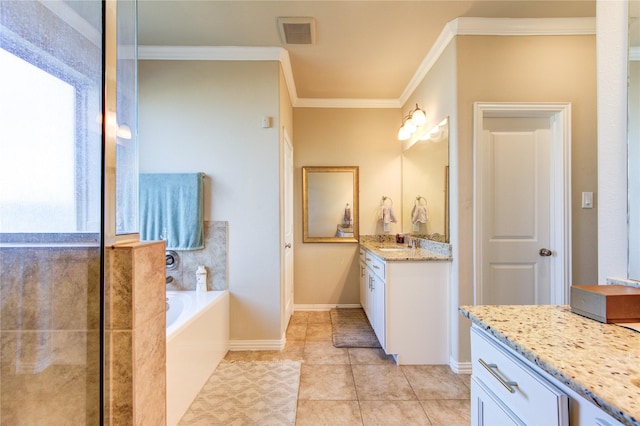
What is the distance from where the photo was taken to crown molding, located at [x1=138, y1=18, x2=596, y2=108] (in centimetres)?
204

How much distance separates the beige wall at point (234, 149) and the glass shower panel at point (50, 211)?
171 centimetres

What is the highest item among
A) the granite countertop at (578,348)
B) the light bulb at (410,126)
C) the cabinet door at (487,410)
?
the light bulb at (410,126)

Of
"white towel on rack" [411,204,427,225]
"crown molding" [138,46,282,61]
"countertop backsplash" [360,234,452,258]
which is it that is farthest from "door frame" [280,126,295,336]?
"white towel on rack" [411,204,427,225]

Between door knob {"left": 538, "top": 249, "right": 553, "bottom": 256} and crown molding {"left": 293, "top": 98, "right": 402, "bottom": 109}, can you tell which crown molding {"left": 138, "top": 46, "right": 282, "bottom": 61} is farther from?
door knob {"left": 538, "top": 249, "right": 553, "bottom": 256}

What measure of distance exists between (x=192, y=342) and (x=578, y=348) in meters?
1.91

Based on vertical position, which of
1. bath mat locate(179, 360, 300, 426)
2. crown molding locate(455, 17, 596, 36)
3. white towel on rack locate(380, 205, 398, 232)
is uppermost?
crown molding locate(455, 17, 596, 36)

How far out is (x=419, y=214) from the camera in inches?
114

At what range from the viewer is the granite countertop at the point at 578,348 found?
19.6 inches

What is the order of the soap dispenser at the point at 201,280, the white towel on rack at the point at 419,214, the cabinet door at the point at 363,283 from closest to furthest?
the soap dispenser at the point at 201,280, the white towel on rack at the point at 419,214, the cabinet door at the point at 363,283

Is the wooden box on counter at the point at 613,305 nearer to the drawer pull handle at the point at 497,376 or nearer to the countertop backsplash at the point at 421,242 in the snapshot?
the drawer pull handle at the point at 497,376

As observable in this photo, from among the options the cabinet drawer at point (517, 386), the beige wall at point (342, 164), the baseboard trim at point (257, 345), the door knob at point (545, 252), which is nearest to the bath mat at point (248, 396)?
the baseboard trim at point (257, 345)

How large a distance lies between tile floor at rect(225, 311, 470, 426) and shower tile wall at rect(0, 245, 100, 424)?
4.25 ft

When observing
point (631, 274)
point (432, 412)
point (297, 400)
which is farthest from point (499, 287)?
point (297, 400)

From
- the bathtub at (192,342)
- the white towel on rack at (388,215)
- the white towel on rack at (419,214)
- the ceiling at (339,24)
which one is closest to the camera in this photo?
the bathtub at (192,342)
